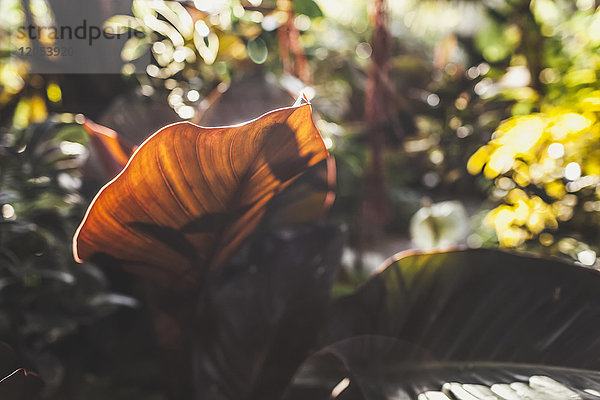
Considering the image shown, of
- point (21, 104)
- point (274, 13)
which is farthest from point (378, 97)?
point (21, 104)

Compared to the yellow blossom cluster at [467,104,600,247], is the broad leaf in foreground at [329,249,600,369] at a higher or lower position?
lower

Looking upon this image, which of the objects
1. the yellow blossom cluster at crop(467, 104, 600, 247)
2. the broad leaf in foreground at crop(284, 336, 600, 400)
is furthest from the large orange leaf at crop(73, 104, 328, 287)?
the yellow blossom cluster at crop(467, 104, 600, 247)

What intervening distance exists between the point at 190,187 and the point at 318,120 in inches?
16.0

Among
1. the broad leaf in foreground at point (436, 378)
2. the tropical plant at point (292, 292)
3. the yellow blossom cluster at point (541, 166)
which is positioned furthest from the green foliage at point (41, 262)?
the yellow blossom cluster at point (541, 166)

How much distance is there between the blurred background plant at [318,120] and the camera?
61 cm

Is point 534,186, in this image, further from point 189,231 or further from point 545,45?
point 189,231

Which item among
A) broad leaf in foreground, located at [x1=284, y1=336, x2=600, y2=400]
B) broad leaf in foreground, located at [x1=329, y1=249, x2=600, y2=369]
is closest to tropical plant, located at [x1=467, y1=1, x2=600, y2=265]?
broad leaf in foreground, located at [x1=329, y1=249, x2=600, y2=369]

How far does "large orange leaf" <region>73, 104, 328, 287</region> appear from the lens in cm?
40

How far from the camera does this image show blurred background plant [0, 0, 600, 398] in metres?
0.61

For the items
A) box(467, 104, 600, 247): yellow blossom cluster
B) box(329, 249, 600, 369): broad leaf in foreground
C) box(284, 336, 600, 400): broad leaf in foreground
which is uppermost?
box(467, 104, 600, 247): yellow blossom cluster

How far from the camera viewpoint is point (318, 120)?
0.78 m

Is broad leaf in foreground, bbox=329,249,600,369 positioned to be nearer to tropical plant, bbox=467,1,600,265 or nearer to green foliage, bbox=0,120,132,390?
tropical plant, bbox=467,1,600,265

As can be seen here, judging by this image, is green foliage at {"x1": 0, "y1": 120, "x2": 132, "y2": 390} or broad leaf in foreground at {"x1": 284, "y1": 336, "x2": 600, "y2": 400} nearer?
broad leaf in foreground at {"x1": 284, "y1": 336, "x2": 600, "y2": 400}

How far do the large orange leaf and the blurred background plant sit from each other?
0.15 metres
